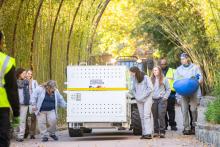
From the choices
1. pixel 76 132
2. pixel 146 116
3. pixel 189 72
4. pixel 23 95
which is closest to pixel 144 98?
pixel 146 116

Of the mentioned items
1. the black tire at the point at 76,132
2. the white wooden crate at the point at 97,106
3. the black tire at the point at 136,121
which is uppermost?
the white wooden crate at the point at 97,106

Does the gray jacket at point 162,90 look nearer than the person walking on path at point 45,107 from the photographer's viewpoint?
No

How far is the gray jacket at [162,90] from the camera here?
16.9 meters

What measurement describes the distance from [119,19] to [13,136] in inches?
1310

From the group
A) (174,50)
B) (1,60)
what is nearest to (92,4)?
(174,50)

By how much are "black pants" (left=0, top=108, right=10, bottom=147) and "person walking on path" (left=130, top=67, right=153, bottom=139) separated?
797 cm

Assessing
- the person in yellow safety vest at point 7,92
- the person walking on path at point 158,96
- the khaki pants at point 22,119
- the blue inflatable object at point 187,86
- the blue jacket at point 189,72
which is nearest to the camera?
the person in yellow safety vest at point 7,92

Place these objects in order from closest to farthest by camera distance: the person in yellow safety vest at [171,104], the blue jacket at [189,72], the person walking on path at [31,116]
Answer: the blue jacket at [189,72], the person walking on path at [31,116], the person in yellow safety vest at [171,104]

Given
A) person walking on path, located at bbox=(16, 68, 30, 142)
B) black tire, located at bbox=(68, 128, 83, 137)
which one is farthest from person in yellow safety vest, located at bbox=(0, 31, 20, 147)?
black tire, located at bbox=(68, 128, 83, 137)

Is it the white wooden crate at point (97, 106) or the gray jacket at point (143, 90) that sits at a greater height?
the gray jacket at point (143, 90)

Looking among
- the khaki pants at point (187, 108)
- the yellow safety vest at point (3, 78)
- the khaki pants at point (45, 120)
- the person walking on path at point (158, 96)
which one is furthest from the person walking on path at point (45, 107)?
the yellow safety vest at point (3, 78)

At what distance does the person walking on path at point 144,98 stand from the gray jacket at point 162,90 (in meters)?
0.69

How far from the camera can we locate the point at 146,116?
16094mm

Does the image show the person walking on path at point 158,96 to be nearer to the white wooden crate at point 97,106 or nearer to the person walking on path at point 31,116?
the white wooden crate at point 97,106
